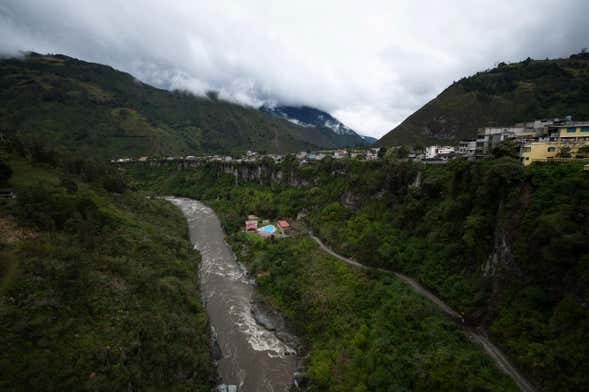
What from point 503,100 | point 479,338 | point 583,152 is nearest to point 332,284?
point 479,338

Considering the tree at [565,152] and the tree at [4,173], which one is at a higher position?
the tree at [565,152]

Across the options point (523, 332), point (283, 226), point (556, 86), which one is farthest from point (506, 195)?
point (556, 86)

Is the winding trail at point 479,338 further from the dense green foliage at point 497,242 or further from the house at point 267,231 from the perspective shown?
the house at point 267,231

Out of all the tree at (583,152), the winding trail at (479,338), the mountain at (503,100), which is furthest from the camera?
the mountain at (503,100)

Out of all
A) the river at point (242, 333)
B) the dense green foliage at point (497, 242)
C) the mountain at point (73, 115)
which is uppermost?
the mountain at point (73, 115)

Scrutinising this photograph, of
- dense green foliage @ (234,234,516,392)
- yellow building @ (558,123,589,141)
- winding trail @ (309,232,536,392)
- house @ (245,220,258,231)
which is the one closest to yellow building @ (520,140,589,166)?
yellow building @ (558,123,589,141)

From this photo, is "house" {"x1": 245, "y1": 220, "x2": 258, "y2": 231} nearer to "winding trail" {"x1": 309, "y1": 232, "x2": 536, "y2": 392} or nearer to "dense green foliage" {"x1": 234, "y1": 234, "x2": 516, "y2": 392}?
"dense green foliage" {"x1": 234, "y1": 234, "x2": 516, "y2": 392}

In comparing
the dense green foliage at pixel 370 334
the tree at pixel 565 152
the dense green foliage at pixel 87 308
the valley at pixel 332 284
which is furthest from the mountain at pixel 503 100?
the dense green foliage at pixel 87 308
